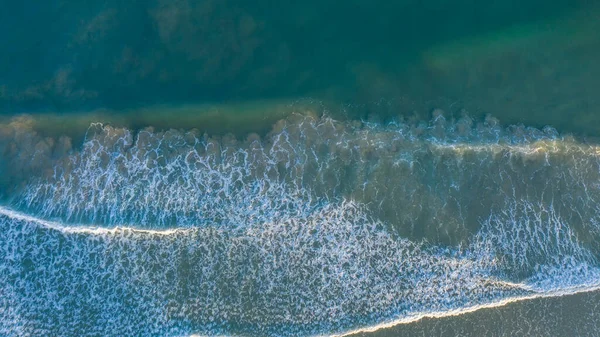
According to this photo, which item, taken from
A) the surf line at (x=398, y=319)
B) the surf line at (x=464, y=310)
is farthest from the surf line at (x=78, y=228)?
the surf line at (x=464, y=310)

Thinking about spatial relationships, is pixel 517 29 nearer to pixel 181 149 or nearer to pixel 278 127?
pixel 278 127

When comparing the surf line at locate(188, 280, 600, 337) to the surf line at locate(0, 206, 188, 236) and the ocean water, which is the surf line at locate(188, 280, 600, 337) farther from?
the surf line at locate(0, 206, 188, 236)

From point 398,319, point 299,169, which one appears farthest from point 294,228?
point 398,319

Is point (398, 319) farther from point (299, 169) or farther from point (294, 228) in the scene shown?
point (299, 169)

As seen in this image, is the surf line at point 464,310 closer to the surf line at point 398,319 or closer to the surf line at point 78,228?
the surf line at point 398,319

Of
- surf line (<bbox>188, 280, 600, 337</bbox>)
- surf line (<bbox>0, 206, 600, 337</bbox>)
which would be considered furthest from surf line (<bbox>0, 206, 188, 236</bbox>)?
surf line (<bbox>188, 280, 600, 337</bbox>)

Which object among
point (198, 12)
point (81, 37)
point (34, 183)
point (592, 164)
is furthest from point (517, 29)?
point (34, 183)
